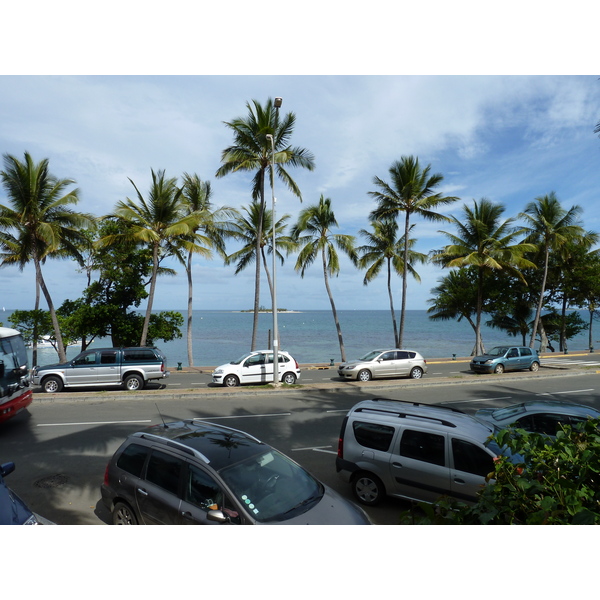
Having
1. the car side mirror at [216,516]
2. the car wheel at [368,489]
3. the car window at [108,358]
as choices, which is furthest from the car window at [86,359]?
the car side mirror at [216,516]

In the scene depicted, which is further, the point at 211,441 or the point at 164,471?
the point at 211,441

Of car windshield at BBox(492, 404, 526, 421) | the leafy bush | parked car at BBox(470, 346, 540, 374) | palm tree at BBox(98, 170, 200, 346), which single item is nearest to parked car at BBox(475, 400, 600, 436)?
car windshield at BBox(492, 404, 526, 421)

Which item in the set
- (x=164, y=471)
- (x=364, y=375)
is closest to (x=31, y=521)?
(x=164, y=471)

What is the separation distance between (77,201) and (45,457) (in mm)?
18289

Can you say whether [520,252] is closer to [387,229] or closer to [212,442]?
Result: [387,229]

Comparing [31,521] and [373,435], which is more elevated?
[373,435]

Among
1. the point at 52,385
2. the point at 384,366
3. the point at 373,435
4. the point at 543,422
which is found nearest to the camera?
the point at 373,435

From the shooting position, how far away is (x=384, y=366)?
63.7 ft

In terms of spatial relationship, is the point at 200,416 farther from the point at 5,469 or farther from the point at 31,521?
the point at 31,521

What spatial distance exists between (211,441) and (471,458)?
144 inches

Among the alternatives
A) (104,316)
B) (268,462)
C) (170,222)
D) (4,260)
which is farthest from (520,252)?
(4,260)

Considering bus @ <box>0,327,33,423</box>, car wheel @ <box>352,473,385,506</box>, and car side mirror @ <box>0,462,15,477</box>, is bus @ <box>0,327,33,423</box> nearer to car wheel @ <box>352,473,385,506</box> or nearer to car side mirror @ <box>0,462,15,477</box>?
car side mirror @ <box>0,462,15,477</box>

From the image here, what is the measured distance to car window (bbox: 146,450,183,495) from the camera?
4.93m

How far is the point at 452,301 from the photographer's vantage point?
3975cm
